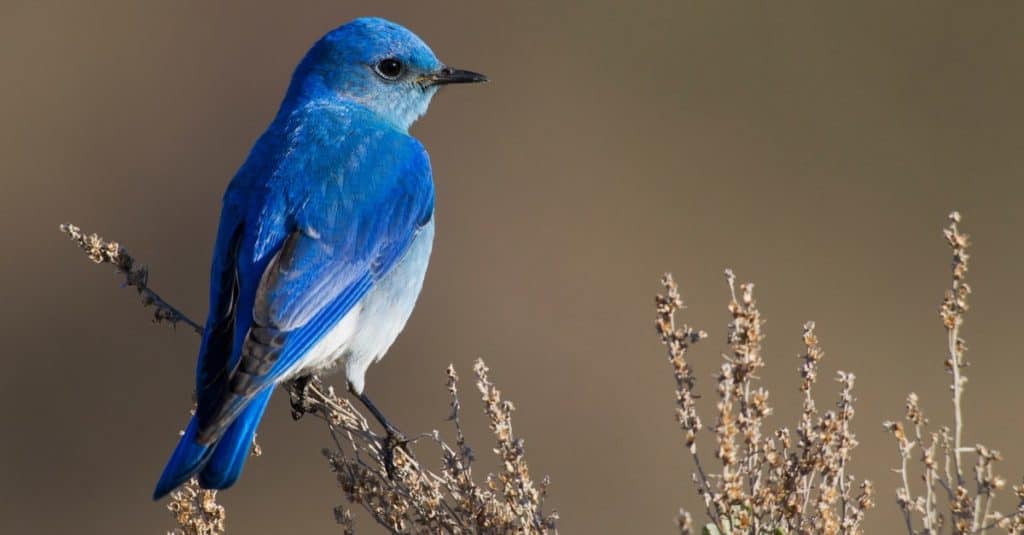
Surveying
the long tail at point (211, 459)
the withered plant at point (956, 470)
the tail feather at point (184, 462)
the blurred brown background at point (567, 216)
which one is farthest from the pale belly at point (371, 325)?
the blurred brown background at point (567, 216)

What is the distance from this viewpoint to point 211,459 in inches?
117

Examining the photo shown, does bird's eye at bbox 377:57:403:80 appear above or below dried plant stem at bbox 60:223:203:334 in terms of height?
above

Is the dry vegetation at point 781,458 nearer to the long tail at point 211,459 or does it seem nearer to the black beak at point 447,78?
the long tail at point 211,459

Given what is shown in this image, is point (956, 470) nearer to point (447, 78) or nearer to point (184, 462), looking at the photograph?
point (184, 462)

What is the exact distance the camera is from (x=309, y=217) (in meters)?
3.51

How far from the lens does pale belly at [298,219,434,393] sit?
354 cm

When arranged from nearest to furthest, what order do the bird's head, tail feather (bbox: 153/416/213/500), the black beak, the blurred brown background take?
1. tail feather (bbox: 153/416/213/500)
2. the bird's head
3. the black beak
4. the blurred brown background

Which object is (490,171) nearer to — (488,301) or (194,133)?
Result: (488,301)

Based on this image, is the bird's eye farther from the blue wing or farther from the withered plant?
the withered plant

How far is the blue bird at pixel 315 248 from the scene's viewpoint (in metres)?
3.10

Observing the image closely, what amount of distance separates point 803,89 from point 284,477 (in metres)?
3.77

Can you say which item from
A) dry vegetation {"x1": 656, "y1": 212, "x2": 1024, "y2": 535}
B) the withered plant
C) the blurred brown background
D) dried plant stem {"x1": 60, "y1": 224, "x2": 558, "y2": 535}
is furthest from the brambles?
the blurred brown background

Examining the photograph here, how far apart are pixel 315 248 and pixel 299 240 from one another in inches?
1.7

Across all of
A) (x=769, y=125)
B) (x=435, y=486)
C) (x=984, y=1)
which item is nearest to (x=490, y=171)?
(x=769, y=125)
